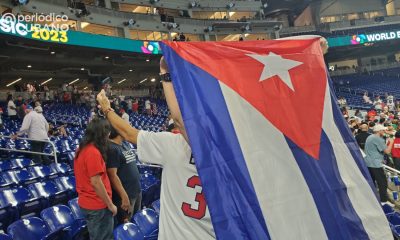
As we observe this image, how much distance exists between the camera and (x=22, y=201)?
4754mm

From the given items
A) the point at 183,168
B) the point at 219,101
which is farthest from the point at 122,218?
the point at 219,101

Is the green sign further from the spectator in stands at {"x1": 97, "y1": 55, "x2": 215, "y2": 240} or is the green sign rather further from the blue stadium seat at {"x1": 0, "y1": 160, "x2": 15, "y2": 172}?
the spectator in stands at {"x1": 97, "y1": 55, "x2": 215, "y2": 240}

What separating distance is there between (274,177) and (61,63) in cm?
2263

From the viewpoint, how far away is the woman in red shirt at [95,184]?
10.3 ft

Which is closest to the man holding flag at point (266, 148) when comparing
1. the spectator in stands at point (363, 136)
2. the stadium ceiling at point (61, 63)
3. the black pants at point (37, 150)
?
the spectator in stands at point (363, 136)

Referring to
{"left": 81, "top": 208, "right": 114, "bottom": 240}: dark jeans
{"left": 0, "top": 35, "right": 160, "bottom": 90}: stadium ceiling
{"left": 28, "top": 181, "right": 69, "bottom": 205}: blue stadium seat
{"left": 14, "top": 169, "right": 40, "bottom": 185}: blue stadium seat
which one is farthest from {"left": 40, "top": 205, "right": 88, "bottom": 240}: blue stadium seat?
{"left": 0, "top": 35, "right": 160, "bottom": 90}: stadium ceiling

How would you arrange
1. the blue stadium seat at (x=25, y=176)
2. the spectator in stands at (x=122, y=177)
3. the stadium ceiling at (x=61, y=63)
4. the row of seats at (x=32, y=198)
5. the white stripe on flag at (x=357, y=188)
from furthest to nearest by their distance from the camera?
1. the stadium ceiling at (x=61, y=63)
2. the blue stadium seat at (x=25, y=176)
3. the row of seats at (x=32, y=198)
4. the spectator in stands at (x=122, y=177)
5. the white stripe on flag at (x=357, y=188)

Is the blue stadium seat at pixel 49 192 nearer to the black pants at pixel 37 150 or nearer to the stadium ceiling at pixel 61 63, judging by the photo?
the black pants at pixel 37 150

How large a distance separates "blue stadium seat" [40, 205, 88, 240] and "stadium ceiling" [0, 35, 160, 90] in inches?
579

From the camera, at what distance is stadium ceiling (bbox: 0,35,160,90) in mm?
19438

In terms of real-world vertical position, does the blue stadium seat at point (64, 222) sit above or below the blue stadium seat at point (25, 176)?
below

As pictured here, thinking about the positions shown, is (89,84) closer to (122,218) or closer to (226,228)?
(122,218)

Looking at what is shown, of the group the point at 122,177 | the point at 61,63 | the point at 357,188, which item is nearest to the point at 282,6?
the point at 61,63

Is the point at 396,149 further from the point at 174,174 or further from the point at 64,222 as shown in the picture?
the point at 174,174
